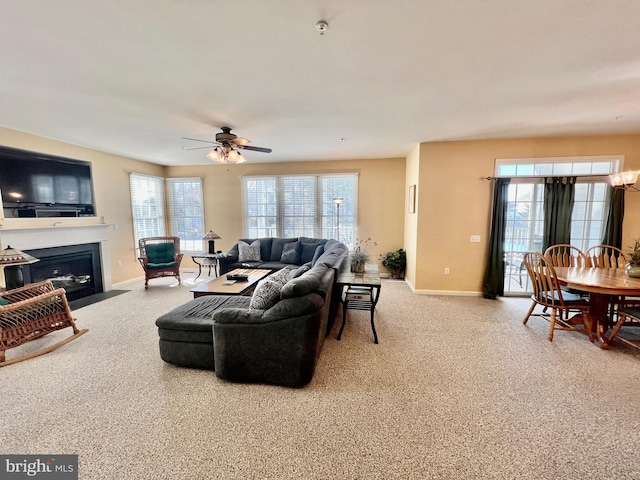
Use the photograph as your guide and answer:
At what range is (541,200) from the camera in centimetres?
419

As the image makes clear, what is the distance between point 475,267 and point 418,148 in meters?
2.31

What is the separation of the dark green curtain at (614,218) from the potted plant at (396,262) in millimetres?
3089

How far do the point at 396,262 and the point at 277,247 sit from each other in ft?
8.56

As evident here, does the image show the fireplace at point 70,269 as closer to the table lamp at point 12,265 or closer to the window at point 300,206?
the table lamp at point 12,265

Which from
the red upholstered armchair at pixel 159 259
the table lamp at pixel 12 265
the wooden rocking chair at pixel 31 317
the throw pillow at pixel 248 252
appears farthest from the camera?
the throw pillow at pixel 248 252

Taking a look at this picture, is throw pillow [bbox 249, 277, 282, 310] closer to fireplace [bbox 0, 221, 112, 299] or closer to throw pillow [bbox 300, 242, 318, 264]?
throw pillow [bbox 300, 242, 318, 264]

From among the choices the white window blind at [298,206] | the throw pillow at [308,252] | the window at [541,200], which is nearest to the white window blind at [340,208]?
the white window blind at [298,206]

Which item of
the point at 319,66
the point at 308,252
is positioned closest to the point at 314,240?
the point at 308,252

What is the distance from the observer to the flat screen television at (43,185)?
11.9ft

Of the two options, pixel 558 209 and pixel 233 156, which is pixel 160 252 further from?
pixel 558 209

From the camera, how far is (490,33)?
172cm

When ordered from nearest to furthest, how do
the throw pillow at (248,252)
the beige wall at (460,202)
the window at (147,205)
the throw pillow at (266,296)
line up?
1. the throw pillow at (266,296)
2. the beige wall at (460,202)
3. the throw pillow at (248,252)
4. the window at (147,205)

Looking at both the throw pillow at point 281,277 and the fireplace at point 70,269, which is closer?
the throw pillow at point 281,277

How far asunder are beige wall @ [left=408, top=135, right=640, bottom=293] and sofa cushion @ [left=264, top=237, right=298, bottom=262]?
2730 mm
